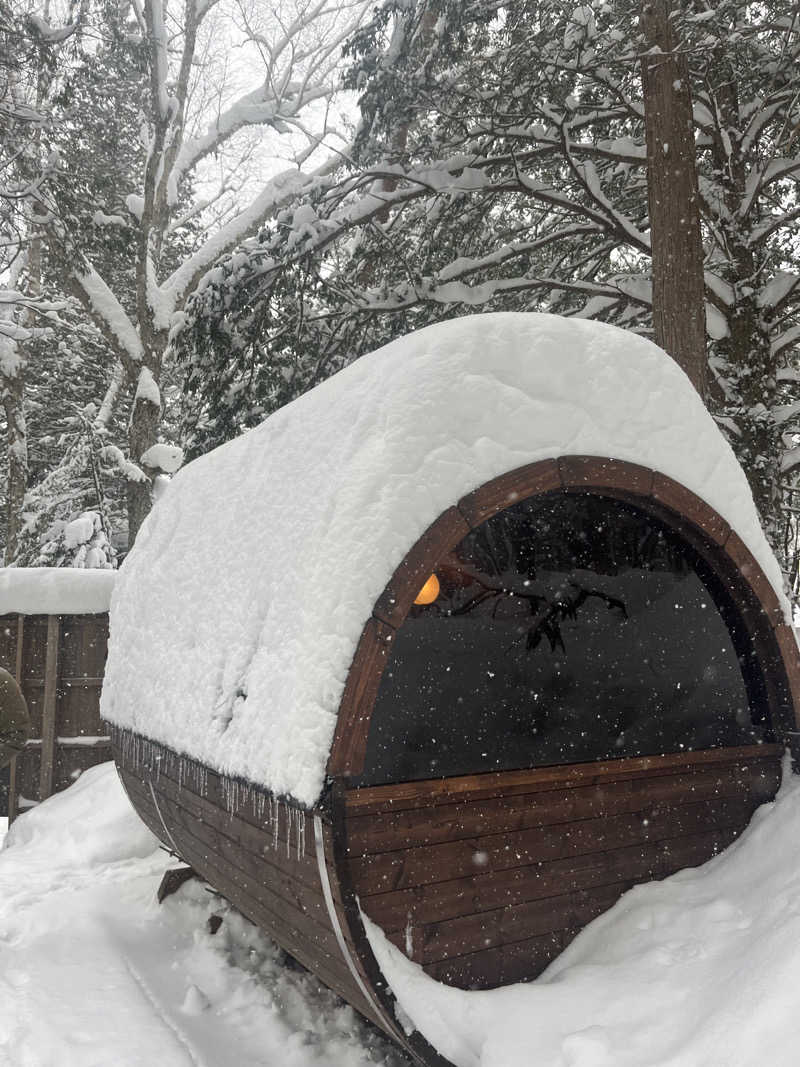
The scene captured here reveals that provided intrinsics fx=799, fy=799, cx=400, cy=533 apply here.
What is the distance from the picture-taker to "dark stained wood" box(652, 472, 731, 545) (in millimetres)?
3379

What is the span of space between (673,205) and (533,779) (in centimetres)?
509

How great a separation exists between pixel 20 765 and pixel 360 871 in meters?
6.72

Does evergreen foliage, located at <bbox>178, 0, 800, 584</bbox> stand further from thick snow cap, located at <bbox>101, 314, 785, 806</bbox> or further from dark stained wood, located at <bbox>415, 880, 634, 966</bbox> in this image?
dark stained wood, located at <bbox>415, 880, 634, 966</bbox>

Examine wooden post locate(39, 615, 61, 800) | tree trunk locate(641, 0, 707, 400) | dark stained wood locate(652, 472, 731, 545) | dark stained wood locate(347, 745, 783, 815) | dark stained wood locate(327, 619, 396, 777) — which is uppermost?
tree trunk locate(641, 0, 707, 400)

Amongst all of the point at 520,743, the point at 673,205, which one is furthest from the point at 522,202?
the point at 520,743

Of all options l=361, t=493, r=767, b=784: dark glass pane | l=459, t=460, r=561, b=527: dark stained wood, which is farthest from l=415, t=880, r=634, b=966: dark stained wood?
l=459, t=460, r=561, b=527: dark stained wood

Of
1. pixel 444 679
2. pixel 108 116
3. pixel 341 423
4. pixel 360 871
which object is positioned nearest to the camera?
pixel 360 871

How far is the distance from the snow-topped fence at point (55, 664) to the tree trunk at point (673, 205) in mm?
5967

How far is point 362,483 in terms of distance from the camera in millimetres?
2873

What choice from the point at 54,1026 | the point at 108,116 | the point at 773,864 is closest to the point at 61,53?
the point at 108,116

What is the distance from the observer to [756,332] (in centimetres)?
740

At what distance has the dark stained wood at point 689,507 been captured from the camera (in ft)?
11.1

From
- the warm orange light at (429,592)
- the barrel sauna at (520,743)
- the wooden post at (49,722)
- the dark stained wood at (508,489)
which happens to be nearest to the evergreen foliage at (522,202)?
the wooden post at (49,722)

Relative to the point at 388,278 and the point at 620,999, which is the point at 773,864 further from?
the point at 388,278
